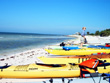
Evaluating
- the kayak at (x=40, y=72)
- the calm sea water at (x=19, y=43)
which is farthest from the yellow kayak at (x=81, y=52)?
the calm sea water at (x=19, y=43)

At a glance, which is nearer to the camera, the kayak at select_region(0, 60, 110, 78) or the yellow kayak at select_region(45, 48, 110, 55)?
the kayak at select_region(0, 60, 110, 78)

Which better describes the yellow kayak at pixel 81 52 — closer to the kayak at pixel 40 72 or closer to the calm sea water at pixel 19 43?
the kayak at pixel 40 72

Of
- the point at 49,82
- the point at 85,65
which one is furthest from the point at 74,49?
the point at 49,82

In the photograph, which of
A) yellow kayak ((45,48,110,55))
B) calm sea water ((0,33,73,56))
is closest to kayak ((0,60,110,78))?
yellow kayak ((45,48,110,55))

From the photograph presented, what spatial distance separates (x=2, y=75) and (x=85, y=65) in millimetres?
3989

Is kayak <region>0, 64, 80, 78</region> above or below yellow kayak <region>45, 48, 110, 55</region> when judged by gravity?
below

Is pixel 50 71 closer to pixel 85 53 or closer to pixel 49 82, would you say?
pixel 49 82

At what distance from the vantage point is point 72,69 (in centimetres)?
601

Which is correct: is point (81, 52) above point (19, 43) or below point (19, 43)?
above

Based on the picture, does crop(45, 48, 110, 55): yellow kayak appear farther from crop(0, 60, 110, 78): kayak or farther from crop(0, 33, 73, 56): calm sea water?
crop(0, 33, 73, 56): calm sea water

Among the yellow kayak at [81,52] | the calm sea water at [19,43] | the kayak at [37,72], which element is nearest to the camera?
the kayak at [37,72]

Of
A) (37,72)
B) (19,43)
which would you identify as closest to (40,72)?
(37,72)

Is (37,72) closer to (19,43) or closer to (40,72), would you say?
(40,72)

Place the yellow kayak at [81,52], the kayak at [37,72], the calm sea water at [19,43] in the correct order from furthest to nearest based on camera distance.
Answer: the calm sea water at [19,43], the yellow kayak at [81,52], the kayak at [37,72]
